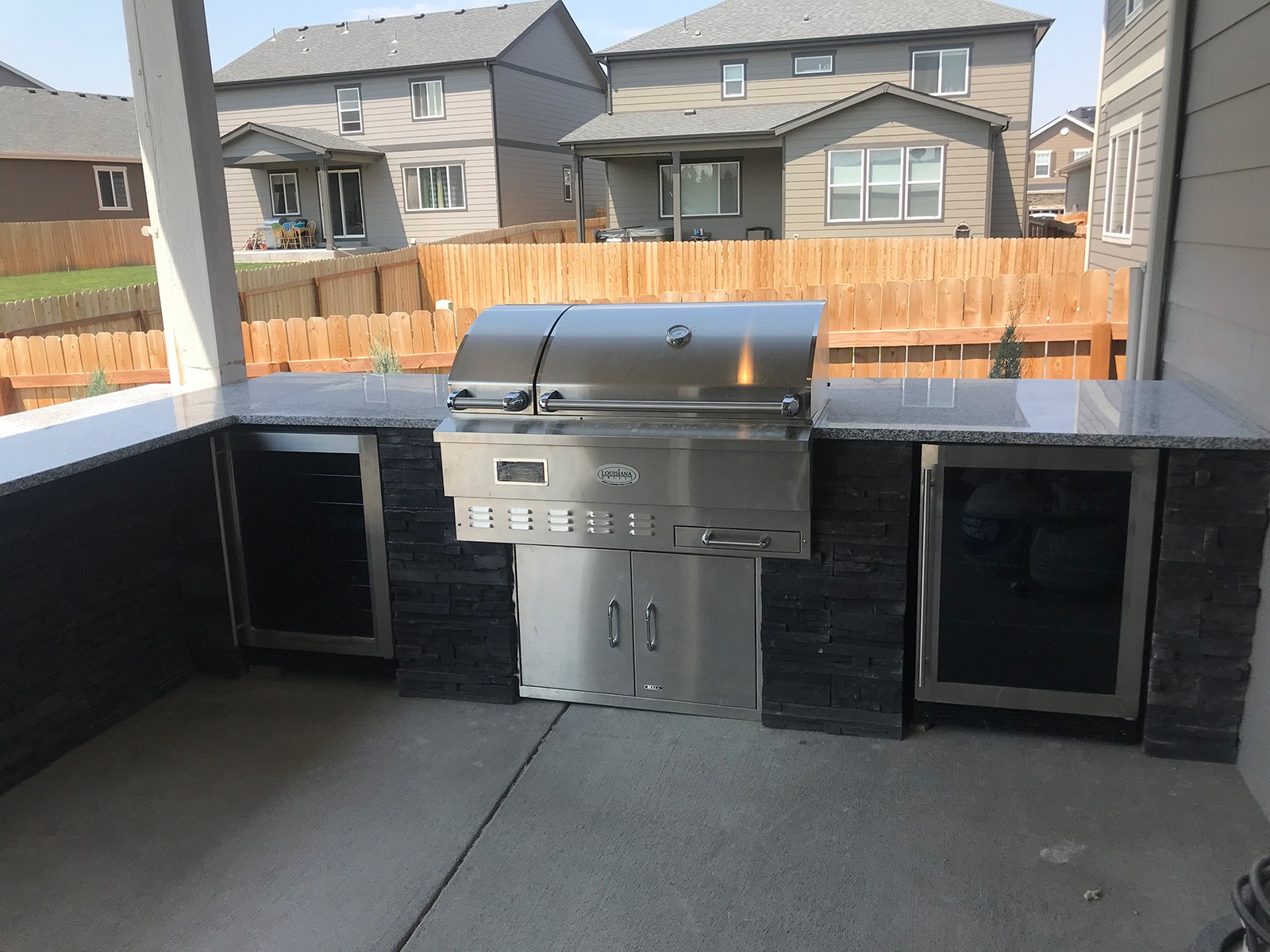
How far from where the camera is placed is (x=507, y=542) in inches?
109

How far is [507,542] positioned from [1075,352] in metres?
5.01

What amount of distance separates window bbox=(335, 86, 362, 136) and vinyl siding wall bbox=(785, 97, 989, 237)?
8.61 m

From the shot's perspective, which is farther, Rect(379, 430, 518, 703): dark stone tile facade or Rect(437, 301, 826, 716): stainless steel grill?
Rect(379, 430, 518, 703): dark stone tile facade

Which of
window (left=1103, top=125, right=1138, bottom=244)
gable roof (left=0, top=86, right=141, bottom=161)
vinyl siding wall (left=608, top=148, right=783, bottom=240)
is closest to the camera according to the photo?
window (left=1103, top=125, right=1138, bottom=244)

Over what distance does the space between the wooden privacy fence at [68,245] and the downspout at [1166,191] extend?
10222 mm

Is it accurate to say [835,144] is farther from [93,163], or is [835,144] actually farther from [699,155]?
[93,163]

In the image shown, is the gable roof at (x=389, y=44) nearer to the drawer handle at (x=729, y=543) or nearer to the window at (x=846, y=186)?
the window at (x=846, y=186)

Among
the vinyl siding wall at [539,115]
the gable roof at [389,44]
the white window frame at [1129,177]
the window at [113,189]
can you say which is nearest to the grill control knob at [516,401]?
the white window frame at [1129,177]

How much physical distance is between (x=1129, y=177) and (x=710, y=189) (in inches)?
300

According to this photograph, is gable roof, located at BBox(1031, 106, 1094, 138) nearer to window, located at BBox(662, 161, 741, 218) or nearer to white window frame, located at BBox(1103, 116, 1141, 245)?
window, located at BBox(662, 161, 741, 218)

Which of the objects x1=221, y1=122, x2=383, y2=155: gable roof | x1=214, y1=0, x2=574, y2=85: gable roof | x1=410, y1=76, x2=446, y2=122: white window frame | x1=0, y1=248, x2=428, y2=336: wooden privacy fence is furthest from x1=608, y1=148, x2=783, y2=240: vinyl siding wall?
x1=221, y1=122, x2=383, y2=155: gable roof

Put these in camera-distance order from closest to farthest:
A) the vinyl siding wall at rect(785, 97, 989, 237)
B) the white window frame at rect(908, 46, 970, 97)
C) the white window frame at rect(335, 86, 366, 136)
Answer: the vinyl siding wall at rect(785, 97, 989, 237) < the white window frame at rect(908, 46, 970, 97) < the white window frame at rect(335, 86, 366, 136)

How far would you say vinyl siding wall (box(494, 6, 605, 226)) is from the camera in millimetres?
16766

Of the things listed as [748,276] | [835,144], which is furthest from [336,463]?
[835,144]
